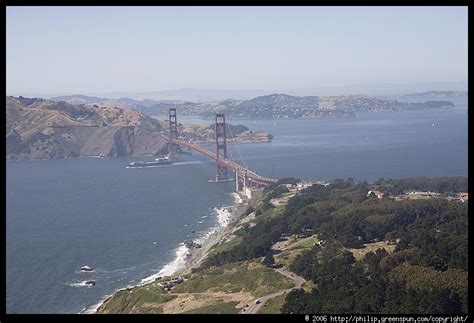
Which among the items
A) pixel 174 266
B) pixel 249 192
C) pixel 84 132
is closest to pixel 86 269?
pixel 174 266

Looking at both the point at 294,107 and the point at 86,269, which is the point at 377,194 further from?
the point at 294,107

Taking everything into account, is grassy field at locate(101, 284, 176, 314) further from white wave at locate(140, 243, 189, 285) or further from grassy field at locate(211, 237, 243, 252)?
grassy field at locate(211, 237, 243, 252)

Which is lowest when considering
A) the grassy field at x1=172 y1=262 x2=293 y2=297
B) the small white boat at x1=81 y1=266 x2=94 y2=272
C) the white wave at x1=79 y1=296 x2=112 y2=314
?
the white wave at x1=79 y1=296 x2=112 y2=314

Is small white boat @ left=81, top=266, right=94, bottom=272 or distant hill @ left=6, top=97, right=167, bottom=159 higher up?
distant hill @ left=6, top=97, right=167, bottom=159

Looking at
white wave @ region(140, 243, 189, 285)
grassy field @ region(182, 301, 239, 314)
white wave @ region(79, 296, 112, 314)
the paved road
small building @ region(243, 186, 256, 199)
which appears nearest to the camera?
the paved road

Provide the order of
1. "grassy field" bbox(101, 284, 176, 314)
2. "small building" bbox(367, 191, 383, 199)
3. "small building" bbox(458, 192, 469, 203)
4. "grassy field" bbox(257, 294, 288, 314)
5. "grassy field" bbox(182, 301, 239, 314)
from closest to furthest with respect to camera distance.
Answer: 1. "grassy field" bbox(257, 294, 288, 314)
2. "grassy field" bbox(182, 301, 239, 314)
3. "grassy field" bbox(101, 284, 176, 314)
4. "small building" bbox(458, 192, 469, 203)
5. "small building" bbox(367, 191, 383, 199)

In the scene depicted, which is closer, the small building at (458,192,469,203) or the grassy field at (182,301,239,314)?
the grassy field at (182,301,239,314)

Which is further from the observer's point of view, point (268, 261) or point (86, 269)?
point (86, 269)

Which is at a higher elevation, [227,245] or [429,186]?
[429,186]

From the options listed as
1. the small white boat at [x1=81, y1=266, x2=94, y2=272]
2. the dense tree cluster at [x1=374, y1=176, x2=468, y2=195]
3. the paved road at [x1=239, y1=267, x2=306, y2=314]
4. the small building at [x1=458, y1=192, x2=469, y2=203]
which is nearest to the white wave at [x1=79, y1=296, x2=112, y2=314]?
the small white boat at [x1=81, y1=266, x2=94, y2=272]
